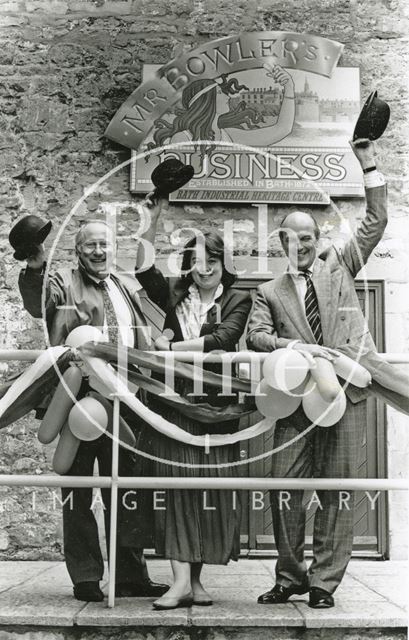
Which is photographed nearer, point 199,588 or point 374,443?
point 199,588

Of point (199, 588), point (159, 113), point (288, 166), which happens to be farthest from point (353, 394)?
point (159, 113)

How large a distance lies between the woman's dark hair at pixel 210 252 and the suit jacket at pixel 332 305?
0.60 ft

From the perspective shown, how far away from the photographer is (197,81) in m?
6.17

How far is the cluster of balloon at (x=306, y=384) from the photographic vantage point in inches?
134

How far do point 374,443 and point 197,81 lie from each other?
2981 millimetres

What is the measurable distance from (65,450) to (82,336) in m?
0.51

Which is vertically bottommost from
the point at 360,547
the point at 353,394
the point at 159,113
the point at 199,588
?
the point at 360,547

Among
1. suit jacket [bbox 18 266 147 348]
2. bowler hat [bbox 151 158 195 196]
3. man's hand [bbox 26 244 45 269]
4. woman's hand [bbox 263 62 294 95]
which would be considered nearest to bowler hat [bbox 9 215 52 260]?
man's hand [bbox 26 244 45 269]

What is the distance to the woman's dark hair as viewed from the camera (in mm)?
3770

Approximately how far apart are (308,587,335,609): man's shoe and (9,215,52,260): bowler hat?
1921 mm

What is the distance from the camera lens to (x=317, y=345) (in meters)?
3.58

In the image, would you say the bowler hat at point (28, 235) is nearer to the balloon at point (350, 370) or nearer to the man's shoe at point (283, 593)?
the balloon at point (350, 370)

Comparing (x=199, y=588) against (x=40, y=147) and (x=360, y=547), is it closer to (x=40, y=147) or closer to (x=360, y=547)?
(x=360, y=547)

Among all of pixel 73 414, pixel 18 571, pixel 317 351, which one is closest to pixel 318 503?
pixel 317 351
